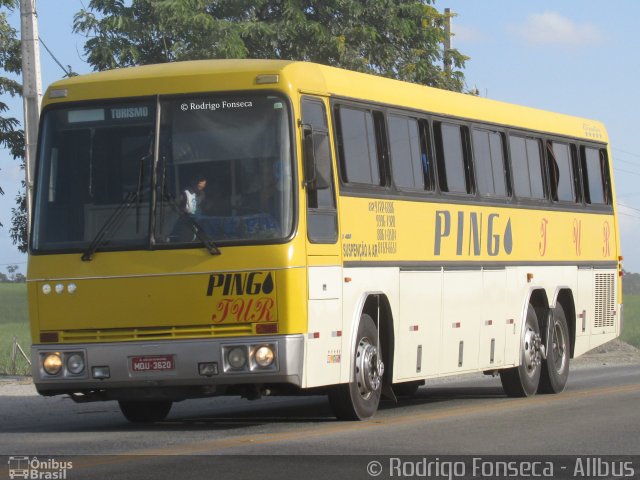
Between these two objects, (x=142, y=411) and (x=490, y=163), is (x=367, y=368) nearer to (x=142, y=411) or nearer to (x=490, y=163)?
(x=142, y=411)

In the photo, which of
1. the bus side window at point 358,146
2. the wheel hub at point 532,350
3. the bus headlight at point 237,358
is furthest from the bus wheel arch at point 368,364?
the wheel hub at point 532,350

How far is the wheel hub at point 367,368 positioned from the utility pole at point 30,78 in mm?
7908

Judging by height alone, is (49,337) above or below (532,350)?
above

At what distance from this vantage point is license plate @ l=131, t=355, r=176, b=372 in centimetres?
1372

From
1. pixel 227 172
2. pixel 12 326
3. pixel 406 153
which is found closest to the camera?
pixel 227 172

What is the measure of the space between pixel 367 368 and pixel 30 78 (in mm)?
8737

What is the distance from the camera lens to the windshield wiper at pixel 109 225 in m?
14.0

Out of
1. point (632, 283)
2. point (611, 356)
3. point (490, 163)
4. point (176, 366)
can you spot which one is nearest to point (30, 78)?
point (490, 163)

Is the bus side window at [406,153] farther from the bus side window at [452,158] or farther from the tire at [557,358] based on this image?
the tire at [557,358]

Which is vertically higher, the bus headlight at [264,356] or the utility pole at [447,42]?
the utility pole at [447,42]

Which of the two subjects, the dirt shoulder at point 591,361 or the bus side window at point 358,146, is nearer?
the bus side window at point 358,146

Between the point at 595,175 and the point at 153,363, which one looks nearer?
the point at 153,363

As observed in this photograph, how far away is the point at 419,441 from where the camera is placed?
12.8 m

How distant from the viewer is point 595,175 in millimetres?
22125
